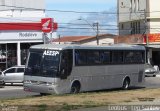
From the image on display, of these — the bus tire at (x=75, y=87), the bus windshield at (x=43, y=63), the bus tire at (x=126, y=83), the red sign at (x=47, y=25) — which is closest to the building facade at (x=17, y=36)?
the red sign at (x=47, y=25)

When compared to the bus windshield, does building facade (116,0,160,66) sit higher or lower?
higher

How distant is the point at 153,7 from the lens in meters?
69.6

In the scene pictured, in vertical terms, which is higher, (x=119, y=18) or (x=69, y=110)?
(x=119, y=18)

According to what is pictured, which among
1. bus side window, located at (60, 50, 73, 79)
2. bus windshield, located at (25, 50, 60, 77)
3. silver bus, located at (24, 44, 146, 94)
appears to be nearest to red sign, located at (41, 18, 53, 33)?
silver bus, located at (24, 44, 146, 94)

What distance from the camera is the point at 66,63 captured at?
27.7 meters

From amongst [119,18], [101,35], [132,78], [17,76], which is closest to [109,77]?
[132,78]

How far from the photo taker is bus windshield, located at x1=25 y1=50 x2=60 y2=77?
2706 centimetres

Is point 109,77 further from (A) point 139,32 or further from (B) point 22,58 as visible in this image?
(A) point 139,32

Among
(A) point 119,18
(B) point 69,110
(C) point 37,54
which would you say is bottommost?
(B) point 69,110

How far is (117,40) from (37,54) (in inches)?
1897

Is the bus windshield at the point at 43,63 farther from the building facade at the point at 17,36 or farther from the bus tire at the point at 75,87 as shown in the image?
the building facade at the point at 17,36

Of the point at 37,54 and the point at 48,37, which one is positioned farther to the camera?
the point at 48,37

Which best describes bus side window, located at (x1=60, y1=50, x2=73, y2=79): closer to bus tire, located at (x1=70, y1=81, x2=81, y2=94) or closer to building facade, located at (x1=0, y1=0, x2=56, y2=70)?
bus tire, located at (x1=70, y1=81, x2=81, y2=94)

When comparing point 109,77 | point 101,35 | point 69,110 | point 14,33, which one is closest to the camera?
point 69,110
